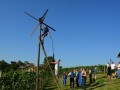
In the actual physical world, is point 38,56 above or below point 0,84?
above

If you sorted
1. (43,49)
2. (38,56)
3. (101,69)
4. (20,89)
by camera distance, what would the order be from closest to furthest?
1. (38,56)
2. (43,49)
3. (20,89)
4. (101,69)

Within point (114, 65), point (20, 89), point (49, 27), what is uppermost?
point (49, 27)

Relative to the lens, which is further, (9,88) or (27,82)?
(27,82)

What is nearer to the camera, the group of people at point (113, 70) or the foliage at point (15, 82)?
the foliage at point (15, 82)

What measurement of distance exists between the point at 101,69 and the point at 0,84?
162ft

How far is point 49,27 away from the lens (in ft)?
49.3

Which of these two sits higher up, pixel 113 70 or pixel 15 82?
pixel 113 70

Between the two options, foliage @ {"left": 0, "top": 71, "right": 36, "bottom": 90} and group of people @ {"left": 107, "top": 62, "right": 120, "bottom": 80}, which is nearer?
foliage @ {"left": 0, "top": 71, "right": 36, "bottom": 90}

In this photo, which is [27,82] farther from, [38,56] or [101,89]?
[38,56]

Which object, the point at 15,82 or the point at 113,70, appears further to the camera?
the point at 113,70

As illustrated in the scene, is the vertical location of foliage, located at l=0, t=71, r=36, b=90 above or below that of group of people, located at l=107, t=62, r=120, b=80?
below

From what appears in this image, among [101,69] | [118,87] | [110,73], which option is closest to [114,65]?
[110,73]

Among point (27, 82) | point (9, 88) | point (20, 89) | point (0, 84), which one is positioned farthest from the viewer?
point (27, 82)

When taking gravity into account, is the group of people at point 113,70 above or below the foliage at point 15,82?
above
